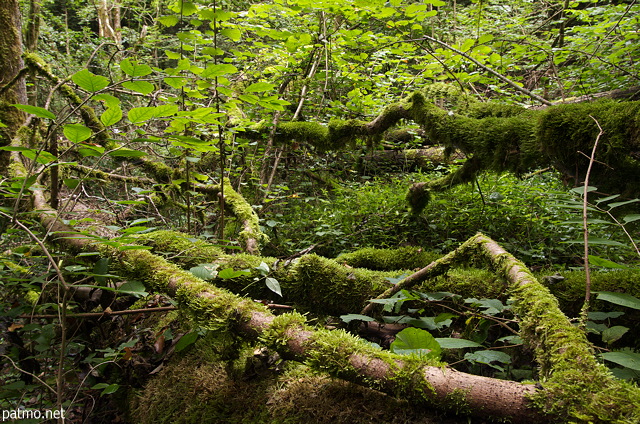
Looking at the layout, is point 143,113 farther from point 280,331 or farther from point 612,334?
point 612,334

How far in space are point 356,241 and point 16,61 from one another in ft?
15.6

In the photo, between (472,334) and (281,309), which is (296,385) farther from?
(472,334)

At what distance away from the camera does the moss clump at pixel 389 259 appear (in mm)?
2936

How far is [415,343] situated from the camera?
4.01 feet

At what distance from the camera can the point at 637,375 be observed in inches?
45.4

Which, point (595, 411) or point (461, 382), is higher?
point (595, 411)

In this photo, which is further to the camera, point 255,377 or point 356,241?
point 356,241

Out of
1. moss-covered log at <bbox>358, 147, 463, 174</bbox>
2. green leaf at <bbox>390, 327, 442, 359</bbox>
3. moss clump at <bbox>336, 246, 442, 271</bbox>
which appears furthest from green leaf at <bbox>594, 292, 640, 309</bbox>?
moss-covered log at <bbox>358, 147, 463, 174</bbox>

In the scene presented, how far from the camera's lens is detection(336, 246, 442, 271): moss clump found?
294 centimetres

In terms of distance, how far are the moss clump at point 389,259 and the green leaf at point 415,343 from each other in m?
1.64

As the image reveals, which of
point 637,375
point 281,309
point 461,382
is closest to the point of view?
point 461,382

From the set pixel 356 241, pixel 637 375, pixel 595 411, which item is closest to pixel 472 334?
pixel 637 375

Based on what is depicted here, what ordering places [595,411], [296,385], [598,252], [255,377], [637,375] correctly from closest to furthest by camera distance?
[595,411], [637,375], [296,385], [255,377], [598,252]

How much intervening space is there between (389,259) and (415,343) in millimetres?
1786
